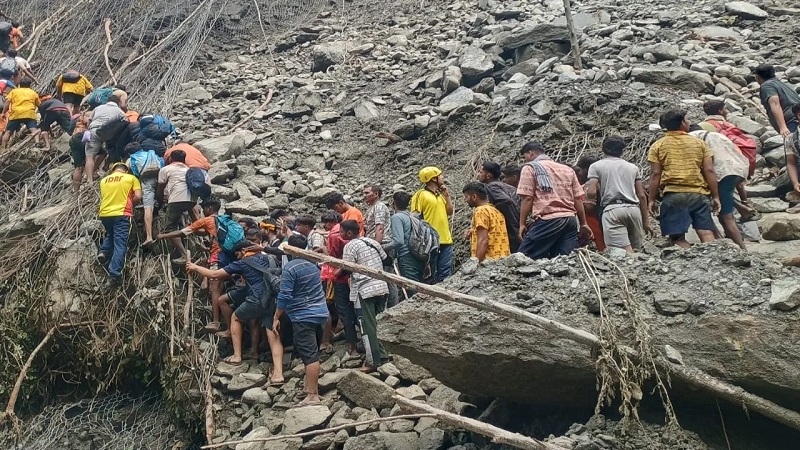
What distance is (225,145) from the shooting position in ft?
34.9

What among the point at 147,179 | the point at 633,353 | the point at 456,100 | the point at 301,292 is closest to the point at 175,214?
the point at 147,179

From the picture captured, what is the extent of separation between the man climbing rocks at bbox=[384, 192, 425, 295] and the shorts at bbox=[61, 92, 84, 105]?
598 centimetres

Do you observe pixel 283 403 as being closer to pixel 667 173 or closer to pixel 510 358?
pixel 510 358

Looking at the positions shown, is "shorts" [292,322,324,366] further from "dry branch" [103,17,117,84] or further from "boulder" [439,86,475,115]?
"dry branch" [103,17,117,84]

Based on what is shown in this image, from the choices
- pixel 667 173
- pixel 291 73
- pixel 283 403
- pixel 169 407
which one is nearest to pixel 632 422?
pixel 667 173

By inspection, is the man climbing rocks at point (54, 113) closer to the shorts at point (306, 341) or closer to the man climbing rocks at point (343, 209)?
the man climbing rocks at point (343, 209)

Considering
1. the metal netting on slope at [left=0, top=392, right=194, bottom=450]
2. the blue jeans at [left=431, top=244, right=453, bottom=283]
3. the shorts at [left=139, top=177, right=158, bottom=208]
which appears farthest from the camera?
the shorts at [left=139, top=177, right=158, bottom=208]

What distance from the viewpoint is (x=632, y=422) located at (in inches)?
197

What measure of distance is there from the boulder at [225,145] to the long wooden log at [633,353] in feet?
18.5

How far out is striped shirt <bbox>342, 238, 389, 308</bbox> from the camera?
279 inches

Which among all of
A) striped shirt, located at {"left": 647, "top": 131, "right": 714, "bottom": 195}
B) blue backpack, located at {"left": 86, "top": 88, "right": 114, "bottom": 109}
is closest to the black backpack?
striped shirt, located at {"left": 647, "top": 131, "right": 714, "bottom": 195}

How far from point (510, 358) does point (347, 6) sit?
11737 millimetres

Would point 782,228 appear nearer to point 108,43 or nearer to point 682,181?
point 682,181

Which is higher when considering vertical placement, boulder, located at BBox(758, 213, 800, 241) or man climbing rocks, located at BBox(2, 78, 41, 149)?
man climbing rocks, located at BBox(2, 78, 41, 149)
